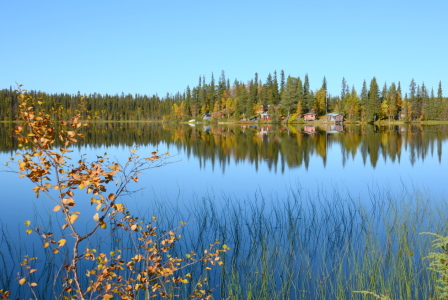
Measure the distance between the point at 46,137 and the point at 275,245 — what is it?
5.02 m

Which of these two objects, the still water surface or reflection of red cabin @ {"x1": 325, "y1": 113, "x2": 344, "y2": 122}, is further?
reflection of red cabin @ {"x1": 325, "y1": 113, "x2": 344, "y2": 122}

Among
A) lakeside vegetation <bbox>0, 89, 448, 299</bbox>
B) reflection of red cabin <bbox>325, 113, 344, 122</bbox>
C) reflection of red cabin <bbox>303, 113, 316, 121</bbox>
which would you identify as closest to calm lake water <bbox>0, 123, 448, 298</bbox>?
lakeside vegetation <bbox>0, 89, 448, 299</bbox>

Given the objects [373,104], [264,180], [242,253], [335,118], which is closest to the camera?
[242,253]

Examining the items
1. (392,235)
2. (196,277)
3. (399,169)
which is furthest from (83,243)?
(399,169)

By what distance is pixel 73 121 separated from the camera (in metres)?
2.95

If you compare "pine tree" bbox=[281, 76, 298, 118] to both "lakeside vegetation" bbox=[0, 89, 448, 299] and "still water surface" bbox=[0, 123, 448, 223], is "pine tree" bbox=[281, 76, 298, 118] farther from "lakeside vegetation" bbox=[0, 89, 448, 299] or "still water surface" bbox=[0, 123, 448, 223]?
"lakeside vegetation" bbox=[0, 89, 448, 299]

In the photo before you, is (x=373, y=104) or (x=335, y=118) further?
(x=335, y=118)

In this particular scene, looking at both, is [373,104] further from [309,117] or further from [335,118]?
[309,117]

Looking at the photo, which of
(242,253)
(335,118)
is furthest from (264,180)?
(335,118)

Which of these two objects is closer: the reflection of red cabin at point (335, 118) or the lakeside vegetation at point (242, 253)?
the lakeside vegetation at point (242, 253)

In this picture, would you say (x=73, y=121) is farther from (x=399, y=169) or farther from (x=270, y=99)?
(x=270, y=99)

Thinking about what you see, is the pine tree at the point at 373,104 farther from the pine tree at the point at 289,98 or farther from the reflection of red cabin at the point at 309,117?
the pine tree at the point at 289,98

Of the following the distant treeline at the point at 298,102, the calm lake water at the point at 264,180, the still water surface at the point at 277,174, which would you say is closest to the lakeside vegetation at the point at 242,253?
the calm lake water at the point at 264,180

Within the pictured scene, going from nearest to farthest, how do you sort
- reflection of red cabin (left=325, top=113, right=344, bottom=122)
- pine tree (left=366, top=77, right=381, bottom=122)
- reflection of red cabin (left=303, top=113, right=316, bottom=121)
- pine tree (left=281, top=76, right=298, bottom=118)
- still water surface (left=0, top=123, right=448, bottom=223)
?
still water surface (left=0, top=123, right=448, bottom=223)
pine tree (left=366, top=77, right=381, bottom=122)
pine tree (left=281, top=76, right=298, bottom=118)
reflection of red cabin (left=325, top=113, right=344, bottom=122)
reflection of red cabin (left=303, top=113, right=316, bottom=121)
